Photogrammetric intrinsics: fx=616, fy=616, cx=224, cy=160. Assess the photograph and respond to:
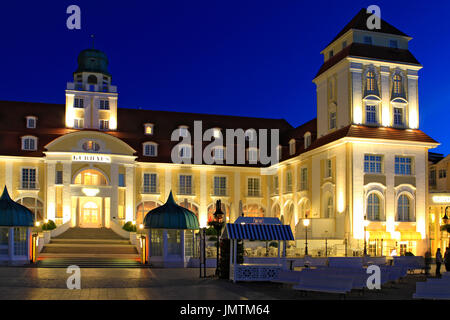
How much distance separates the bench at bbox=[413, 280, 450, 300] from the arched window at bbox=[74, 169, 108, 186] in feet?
128

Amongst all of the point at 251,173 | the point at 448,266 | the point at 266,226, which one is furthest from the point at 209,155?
the point at 448,266

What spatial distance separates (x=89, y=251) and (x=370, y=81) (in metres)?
23.7

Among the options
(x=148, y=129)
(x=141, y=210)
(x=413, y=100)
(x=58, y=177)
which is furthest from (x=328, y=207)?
(x=58, y=177)

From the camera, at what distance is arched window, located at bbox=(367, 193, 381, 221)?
44.0 meters

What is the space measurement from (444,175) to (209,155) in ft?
70.2

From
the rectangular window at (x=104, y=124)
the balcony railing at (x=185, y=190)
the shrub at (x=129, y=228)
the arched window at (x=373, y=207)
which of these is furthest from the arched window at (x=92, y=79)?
the arched window at (x=373, y=207)

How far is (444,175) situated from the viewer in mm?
55438

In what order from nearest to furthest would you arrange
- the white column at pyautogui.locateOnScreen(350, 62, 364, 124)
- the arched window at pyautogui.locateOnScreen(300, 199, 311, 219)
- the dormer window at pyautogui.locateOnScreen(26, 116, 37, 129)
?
the white column at pyautogui.locateOnScreen(350, 62, 364, 124)
the arched window at pyautogui.locateOnScreen(300, 199, 311, 219)
the dormer window at pyautogui.locateOnScreen(26, 116, 37, 129)

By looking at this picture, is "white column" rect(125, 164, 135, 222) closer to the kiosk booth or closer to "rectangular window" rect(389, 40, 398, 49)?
"rectangular window" rect(389, 40, 398, 49)

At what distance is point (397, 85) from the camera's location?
4688 cm

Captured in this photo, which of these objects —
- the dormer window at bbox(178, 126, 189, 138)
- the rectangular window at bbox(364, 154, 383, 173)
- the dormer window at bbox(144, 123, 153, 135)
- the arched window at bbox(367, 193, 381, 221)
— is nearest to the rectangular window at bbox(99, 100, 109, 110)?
the dormer window at bbox(144, 123, 153, 135)

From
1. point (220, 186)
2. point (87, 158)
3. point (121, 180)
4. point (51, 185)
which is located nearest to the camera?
point (51, 185)

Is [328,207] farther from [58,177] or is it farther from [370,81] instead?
[58,177]

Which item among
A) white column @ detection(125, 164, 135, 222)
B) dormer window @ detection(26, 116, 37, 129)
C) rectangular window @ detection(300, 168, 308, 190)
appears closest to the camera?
rectangular window @ detection(300, 168, 308, 190)
